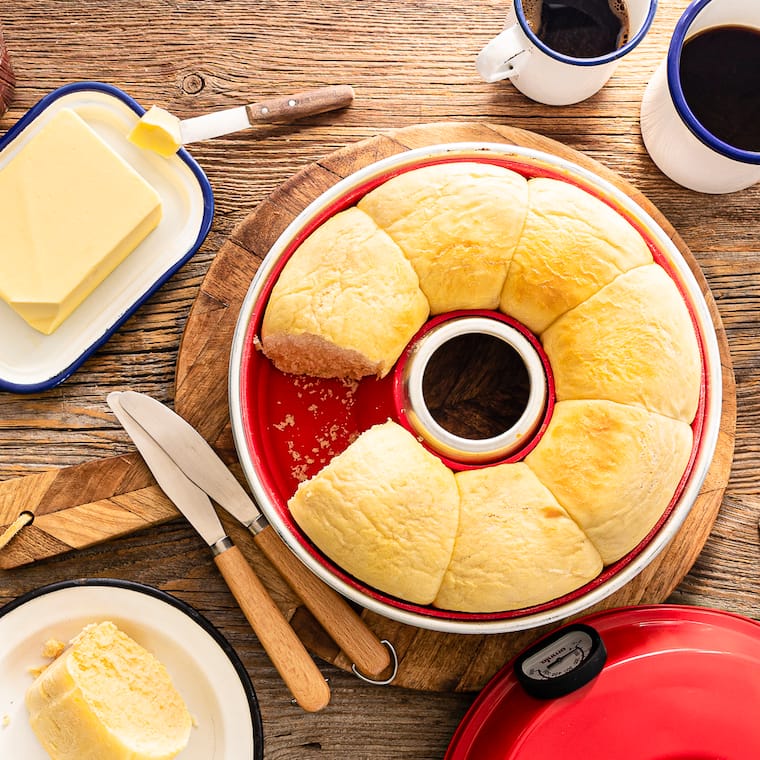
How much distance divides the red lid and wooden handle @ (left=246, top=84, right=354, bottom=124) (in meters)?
1.56

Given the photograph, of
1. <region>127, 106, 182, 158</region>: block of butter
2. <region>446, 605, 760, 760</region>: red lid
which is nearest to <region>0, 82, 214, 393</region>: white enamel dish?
<region>127, 106, 182, 158</region>: block of butter

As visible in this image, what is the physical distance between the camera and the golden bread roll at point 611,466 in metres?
1.52

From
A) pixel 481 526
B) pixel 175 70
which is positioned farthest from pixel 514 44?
pixel 481 526

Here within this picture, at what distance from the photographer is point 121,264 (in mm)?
1965

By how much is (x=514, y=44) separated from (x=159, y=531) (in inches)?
59.4

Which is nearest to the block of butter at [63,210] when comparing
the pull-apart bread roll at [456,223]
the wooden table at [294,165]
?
the wooden table at [294,165]

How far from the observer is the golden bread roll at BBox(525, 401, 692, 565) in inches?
59.8

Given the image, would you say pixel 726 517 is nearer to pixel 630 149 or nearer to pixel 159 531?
pixel 630 149

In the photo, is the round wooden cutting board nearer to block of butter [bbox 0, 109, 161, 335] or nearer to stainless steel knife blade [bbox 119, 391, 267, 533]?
stainless steel knife blade [bbox 119, 391, 267, 533]

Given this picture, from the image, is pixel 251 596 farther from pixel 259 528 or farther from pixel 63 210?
pixel 63 210

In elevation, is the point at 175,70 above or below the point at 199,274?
above

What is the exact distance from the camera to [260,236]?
6.22 ft

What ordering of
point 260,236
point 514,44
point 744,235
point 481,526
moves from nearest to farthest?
1. point 481,526
2. point 514,44
3. point 260,236
4. point 744,235

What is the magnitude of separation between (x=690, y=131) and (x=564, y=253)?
52cm
